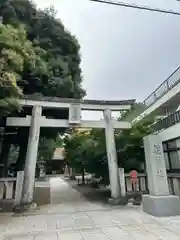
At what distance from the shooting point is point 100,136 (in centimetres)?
1206

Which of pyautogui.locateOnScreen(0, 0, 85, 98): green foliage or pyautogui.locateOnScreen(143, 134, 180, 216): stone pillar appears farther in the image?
pyautogui.locateOnScreen(0, 0, 85, 98): green foliage

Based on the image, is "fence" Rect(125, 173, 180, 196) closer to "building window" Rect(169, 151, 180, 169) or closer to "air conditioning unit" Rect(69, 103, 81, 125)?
"building window" Rect(169, 151, 180, 169)

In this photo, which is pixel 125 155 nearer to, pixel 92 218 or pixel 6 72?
pixel 92 218

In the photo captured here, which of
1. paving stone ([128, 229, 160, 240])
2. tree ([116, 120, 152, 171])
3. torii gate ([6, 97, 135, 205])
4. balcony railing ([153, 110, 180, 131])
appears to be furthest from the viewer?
tree ([116, 120, 152, 171])

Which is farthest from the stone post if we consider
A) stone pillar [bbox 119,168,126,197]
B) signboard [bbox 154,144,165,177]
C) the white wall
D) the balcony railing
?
the balcony railing

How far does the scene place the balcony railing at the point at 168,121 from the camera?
10.8 metres

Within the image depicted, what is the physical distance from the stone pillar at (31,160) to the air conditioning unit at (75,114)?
1.55 meters

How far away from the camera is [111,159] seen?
33.0 feet

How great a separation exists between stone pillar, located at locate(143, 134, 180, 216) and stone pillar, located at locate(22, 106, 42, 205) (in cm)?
475

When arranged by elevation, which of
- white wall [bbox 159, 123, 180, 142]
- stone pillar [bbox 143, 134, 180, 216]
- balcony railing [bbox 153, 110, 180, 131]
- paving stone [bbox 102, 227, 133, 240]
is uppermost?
balcony railing [bbox 153, 110, 180, 131]

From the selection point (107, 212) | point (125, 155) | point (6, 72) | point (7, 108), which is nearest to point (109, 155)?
point (125, 155)

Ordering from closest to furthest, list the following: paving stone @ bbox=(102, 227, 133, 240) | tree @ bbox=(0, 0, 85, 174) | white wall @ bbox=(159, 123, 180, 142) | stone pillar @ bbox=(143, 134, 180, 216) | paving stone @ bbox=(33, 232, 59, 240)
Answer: paving stone @ bbox=(102, 227, 133, 240) < paving stone @ bbox=(33, 232, 59, 240) < stone pillar @ bbox=(143, 134, 180, 216) < white wall @ bbox=(159, 123, 180, 142) < tree @ bbox=(0, 0, 85, 174)

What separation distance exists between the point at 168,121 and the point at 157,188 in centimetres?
516

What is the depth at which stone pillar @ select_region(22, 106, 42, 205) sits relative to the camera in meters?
8.91
